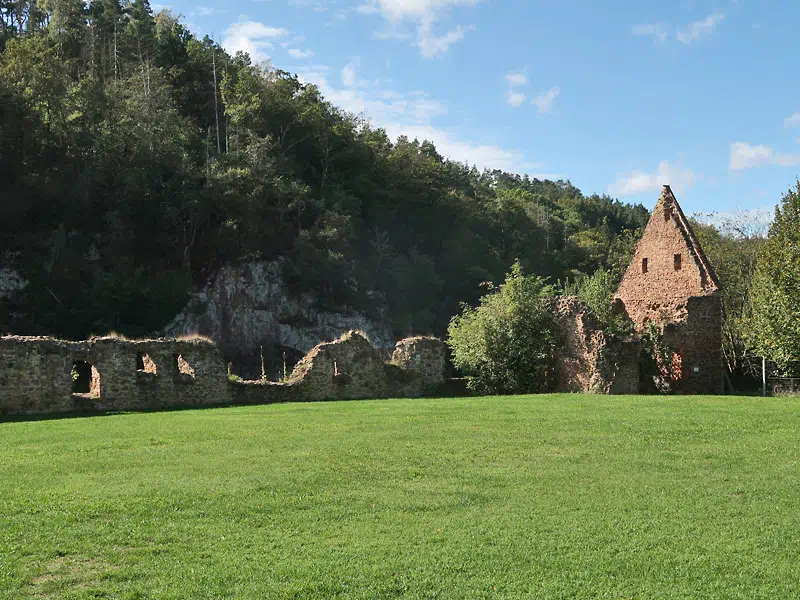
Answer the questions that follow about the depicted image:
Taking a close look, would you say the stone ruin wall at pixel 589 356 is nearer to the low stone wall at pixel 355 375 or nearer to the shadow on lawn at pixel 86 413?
the low stone wall at pixel 355 375

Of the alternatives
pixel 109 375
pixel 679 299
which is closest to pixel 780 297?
pixel 679 299

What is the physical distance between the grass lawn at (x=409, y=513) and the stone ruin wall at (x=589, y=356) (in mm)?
10253

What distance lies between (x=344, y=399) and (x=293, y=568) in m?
17.9

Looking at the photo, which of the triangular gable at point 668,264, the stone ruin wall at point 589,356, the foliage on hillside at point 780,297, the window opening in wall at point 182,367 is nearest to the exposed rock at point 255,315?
the window opening in wall at point 182,367

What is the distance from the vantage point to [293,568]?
593cm

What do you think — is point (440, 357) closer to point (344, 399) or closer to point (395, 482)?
point (344, 399)

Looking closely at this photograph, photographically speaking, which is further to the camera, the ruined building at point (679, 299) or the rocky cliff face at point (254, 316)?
the rocky cliff face at point (254, 316)

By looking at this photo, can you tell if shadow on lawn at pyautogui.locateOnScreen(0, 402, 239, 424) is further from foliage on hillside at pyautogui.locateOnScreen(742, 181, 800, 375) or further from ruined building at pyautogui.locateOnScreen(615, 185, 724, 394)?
foliage on hillside at pyautogui.locateOnScreen(742, 181, 800, 375)

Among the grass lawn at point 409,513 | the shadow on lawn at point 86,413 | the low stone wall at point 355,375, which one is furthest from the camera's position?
the low stone wall at point 355,375

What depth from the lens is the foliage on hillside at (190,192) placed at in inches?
1678

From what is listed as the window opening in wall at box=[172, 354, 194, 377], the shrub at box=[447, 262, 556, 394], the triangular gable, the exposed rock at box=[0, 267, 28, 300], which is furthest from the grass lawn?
the exposed rock at box=[0, 267, 28, 300]

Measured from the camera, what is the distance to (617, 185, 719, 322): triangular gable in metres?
26.5

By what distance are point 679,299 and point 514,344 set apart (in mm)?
6627

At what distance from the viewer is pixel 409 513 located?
759 cm
